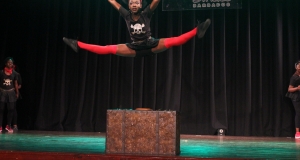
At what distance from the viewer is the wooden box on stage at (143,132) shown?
11.4ft

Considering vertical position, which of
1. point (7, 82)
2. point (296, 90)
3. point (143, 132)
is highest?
point (7, 82)

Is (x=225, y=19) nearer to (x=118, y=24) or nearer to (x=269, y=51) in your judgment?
(x=269, y=51)

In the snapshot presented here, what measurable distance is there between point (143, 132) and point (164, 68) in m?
4.20

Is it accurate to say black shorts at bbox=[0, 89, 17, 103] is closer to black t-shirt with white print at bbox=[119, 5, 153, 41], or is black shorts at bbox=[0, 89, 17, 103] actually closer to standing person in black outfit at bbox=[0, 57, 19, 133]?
standing person in black outfit at bbox=[0, 57, 19, 133]

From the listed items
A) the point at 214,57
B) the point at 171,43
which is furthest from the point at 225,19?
the point at 171,43

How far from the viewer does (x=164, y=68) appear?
7.64 m

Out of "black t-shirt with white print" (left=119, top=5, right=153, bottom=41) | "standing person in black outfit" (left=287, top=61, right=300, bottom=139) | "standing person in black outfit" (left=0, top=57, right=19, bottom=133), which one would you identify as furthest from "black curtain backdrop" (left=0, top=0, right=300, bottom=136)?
"black t-shirt with white print" (left=119, top=5, right=153, bottom=41)

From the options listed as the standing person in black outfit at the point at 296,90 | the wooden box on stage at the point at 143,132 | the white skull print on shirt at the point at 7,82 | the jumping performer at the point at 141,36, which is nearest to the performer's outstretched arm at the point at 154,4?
the jumping performer at the point at 141,36

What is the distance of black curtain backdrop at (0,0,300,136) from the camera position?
725 cm

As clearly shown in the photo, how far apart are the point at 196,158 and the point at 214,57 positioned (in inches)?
180

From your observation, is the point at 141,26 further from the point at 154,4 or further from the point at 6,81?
the point at 6,81

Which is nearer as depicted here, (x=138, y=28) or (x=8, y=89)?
(x=138, y=28)

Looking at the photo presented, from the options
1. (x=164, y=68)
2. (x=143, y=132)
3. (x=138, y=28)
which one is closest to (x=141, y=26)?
(x=138, y=28)

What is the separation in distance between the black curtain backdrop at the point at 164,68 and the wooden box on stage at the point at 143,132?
3979 millimetres
